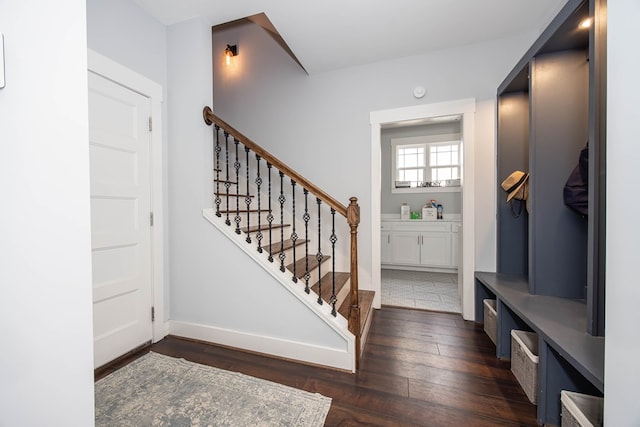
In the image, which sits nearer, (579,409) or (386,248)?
(579,409)

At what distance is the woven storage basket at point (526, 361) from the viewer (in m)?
1.41

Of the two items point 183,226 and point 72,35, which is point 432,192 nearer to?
point 183,226

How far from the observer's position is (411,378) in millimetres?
1690

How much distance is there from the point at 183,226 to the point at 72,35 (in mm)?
1707

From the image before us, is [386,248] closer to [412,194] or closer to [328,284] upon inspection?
[412,194]

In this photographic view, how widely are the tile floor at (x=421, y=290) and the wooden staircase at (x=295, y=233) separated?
2.14 feet

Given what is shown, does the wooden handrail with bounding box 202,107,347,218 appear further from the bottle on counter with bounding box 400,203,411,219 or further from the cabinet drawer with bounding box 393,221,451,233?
the bottle on counter with bounding box 400,203,411,219

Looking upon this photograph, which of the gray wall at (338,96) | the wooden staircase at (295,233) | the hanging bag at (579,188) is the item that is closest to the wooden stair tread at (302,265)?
the wooden staircase at (295,233)

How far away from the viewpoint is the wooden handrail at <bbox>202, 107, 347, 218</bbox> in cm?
181

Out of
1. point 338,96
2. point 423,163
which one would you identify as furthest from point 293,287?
point 423,163

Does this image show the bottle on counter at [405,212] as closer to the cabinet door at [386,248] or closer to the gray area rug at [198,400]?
the cabinet door at [386,248]

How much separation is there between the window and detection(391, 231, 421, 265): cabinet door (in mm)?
934

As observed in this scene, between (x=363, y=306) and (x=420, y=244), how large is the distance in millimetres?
2438

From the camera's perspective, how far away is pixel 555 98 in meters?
1.70
